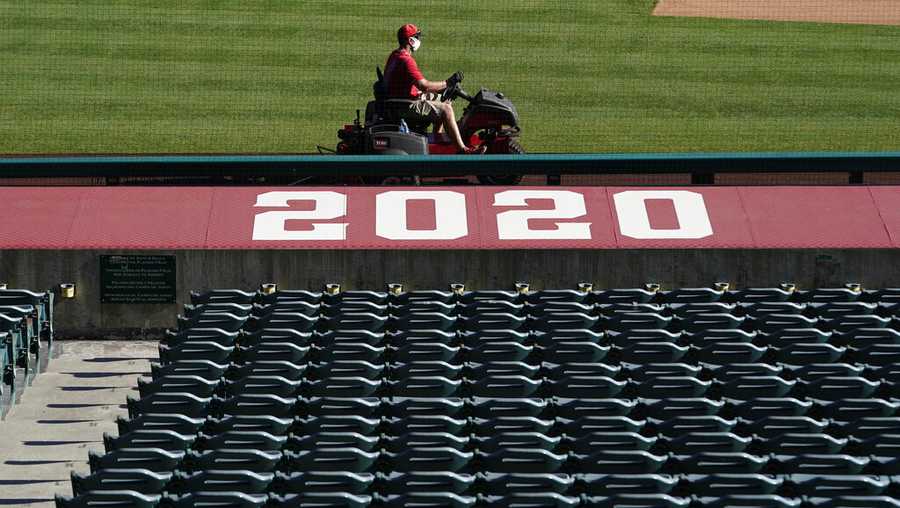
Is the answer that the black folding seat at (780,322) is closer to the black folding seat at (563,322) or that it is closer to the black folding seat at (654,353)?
the black folding seat at (654,353)

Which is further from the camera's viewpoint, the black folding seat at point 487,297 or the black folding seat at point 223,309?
the black folding seat at point 487,297

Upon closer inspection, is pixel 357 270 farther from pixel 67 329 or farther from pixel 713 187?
pixel 713 187

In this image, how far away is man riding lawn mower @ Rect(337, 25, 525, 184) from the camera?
16906 millimetres

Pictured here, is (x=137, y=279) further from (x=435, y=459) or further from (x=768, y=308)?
(x=768, y=308)

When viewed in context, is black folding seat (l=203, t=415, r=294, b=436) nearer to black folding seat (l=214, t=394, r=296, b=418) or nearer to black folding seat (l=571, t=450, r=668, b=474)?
black folding seat (l=214, t=394, r=296, b=418)

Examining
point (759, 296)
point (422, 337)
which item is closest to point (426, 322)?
point (422, 337)

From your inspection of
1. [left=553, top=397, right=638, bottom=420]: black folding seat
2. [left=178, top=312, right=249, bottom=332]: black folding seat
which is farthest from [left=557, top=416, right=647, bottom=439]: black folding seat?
[left=178, top=312, right=249, bottom=332]: black folding seat

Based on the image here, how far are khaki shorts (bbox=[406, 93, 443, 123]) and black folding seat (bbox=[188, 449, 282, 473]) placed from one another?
728 centimetres

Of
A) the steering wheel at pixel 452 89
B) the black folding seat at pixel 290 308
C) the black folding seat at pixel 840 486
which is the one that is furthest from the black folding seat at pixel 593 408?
the steering wheel at pixel 452 89

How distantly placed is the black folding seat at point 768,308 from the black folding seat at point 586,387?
2.31 metres

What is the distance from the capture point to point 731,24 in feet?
92.0

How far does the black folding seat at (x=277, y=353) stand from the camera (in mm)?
12547

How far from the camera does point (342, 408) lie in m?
11.3

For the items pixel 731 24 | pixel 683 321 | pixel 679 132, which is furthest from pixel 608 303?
pixel 731 24
